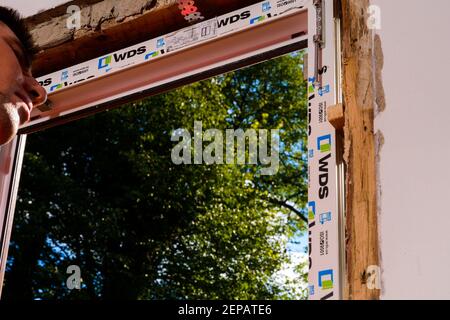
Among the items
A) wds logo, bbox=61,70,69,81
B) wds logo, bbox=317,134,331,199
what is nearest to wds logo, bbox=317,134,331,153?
wds logo, bbox=317,134,331,199

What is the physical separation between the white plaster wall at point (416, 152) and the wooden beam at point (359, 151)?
3 centimetres

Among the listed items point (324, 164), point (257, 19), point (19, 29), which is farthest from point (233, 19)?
point (19, 29)

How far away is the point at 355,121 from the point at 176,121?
6.64m

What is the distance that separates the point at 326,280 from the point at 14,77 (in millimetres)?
1039

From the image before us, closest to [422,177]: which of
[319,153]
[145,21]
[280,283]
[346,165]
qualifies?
[346,165]

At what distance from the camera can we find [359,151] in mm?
1654

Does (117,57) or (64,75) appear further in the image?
(64,75)

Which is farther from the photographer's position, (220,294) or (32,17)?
(220,294)

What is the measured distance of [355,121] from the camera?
1683 millimetres

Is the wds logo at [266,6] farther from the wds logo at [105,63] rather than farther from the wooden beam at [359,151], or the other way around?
the wds logo at [105,63]

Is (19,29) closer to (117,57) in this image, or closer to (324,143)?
(324,143)

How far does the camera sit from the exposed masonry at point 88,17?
2457mm

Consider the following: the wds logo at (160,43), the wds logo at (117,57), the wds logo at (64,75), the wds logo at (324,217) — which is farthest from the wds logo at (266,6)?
the wds logo at (64,75)
